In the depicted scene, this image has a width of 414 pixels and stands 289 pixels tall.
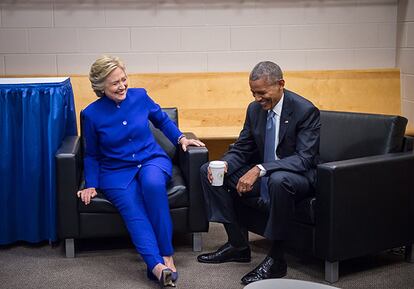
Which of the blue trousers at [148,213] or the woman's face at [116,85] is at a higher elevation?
the woman's face at [116,85]

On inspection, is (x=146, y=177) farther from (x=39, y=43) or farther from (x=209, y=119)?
(x=39, y=43)

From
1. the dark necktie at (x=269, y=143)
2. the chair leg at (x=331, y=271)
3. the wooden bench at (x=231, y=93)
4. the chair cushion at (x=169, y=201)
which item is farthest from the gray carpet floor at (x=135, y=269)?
the wooden bench at (x=231, y=93)

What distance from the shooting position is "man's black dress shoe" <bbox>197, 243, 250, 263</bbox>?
3.81 meters

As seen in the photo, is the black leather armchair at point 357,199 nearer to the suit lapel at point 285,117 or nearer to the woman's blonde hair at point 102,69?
the suit lapel at point 285,117

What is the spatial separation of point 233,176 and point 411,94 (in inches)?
80.2

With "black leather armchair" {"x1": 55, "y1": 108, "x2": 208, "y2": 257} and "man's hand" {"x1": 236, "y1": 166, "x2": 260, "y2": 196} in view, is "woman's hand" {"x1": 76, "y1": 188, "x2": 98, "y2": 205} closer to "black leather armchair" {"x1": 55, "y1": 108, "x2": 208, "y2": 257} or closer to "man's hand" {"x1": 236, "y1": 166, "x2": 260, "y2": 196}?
"black leather armchair" {"x1": 55, "y1": 108, "x2": 208, "y2": 257}

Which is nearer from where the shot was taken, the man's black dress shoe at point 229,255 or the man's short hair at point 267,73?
the man's short hair at point 267,73

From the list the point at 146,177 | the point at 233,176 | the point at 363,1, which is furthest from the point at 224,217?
the point at 363,1

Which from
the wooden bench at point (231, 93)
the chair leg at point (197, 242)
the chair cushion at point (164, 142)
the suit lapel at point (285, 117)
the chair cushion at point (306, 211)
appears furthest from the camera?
the wooden bench at point (231, 93)

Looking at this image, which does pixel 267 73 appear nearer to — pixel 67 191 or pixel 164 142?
pixel 164 142

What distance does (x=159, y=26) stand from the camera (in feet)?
16.9

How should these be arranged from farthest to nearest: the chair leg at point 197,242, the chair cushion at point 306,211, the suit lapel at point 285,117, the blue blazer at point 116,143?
the chair leg at point 197,242 < the blue blazer at point 116,143 < the suit lapel at point 285,117 < the chair cushion at point 306,211

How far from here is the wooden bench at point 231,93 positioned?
5086mm

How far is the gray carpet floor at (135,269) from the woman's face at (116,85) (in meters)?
0.92
